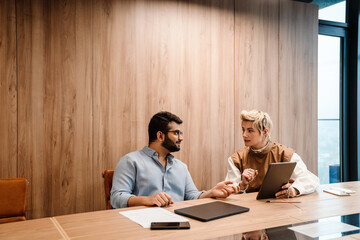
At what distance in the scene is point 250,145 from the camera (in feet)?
9.00

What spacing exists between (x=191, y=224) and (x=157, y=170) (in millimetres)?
997

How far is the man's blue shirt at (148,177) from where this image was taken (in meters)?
2.40

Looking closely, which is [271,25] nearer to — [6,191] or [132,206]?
[132,206]

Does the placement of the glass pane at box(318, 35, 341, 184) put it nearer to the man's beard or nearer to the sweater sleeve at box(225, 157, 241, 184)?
the sweater sleeve at box(225, 157, 241, 184)

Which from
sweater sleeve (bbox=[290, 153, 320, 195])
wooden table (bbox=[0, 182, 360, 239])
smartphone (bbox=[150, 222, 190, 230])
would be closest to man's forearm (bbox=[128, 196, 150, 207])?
wooden table (bbox=[0, 182, 360, 239])

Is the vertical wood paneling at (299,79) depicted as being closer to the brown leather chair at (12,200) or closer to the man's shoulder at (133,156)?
the man's shoulder at (133,156)

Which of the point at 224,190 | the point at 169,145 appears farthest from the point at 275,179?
the point at 169,145

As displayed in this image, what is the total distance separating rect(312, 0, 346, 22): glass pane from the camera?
4566 millimetres

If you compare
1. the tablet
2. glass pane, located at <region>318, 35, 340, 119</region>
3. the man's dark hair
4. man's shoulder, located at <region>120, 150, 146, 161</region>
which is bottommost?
the tablet

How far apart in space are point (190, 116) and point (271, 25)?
1613mm

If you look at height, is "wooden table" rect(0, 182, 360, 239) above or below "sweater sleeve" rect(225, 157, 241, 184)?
below

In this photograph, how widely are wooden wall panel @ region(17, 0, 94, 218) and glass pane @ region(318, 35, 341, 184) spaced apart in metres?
3.27

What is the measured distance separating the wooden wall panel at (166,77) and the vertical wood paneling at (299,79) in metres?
0.80

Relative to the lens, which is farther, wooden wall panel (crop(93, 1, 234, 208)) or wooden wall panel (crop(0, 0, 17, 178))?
wooden wall panel (crop(93, 1, 234, 208))
